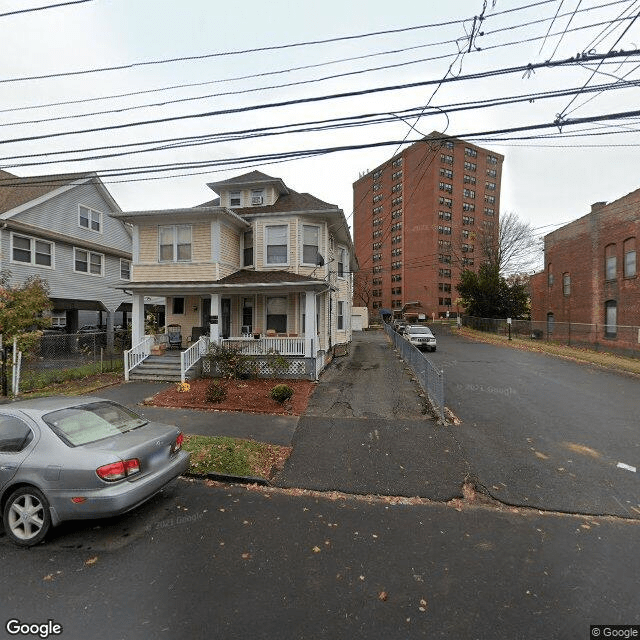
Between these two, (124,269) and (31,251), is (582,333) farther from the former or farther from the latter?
(31,251)

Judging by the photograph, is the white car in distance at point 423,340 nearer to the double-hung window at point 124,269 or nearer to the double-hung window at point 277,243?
the double-hung window at point 277,243

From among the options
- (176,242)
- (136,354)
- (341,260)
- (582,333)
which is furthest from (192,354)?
(582,333)

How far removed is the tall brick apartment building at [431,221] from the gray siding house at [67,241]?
4919 centimetres

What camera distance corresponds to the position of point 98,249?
20.4 meters

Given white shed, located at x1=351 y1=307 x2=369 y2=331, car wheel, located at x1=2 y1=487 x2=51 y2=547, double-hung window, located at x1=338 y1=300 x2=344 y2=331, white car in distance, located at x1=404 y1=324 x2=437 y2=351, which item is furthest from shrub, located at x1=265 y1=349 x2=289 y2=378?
white shed, located at x1=351 y1=307 x2=369 y2=331

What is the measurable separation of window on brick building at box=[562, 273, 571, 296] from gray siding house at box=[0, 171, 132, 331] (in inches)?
1284

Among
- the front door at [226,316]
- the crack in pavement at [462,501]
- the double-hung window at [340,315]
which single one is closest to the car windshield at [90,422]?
the crack in pavement at [462,501]

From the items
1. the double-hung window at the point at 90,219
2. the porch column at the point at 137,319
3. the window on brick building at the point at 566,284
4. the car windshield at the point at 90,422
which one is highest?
the double-hung window at the point at 90,219

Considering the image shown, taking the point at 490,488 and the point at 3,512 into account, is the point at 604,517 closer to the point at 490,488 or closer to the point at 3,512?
the point at 490,488

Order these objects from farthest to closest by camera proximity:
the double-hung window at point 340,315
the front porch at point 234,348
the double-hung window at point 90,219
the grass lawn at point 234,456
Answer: the double-hung window at point 340,315 < the double-hung window at point 90,219 < the front porch at point 234,348 < the grass lawn at point 234,456

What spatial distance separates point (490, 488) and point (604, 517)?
1296mm

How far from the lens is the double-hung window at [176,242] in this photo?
13.5m

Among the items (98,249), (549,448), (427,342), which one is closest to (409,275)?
(427,342)

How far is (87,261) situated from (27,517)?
20.4m
